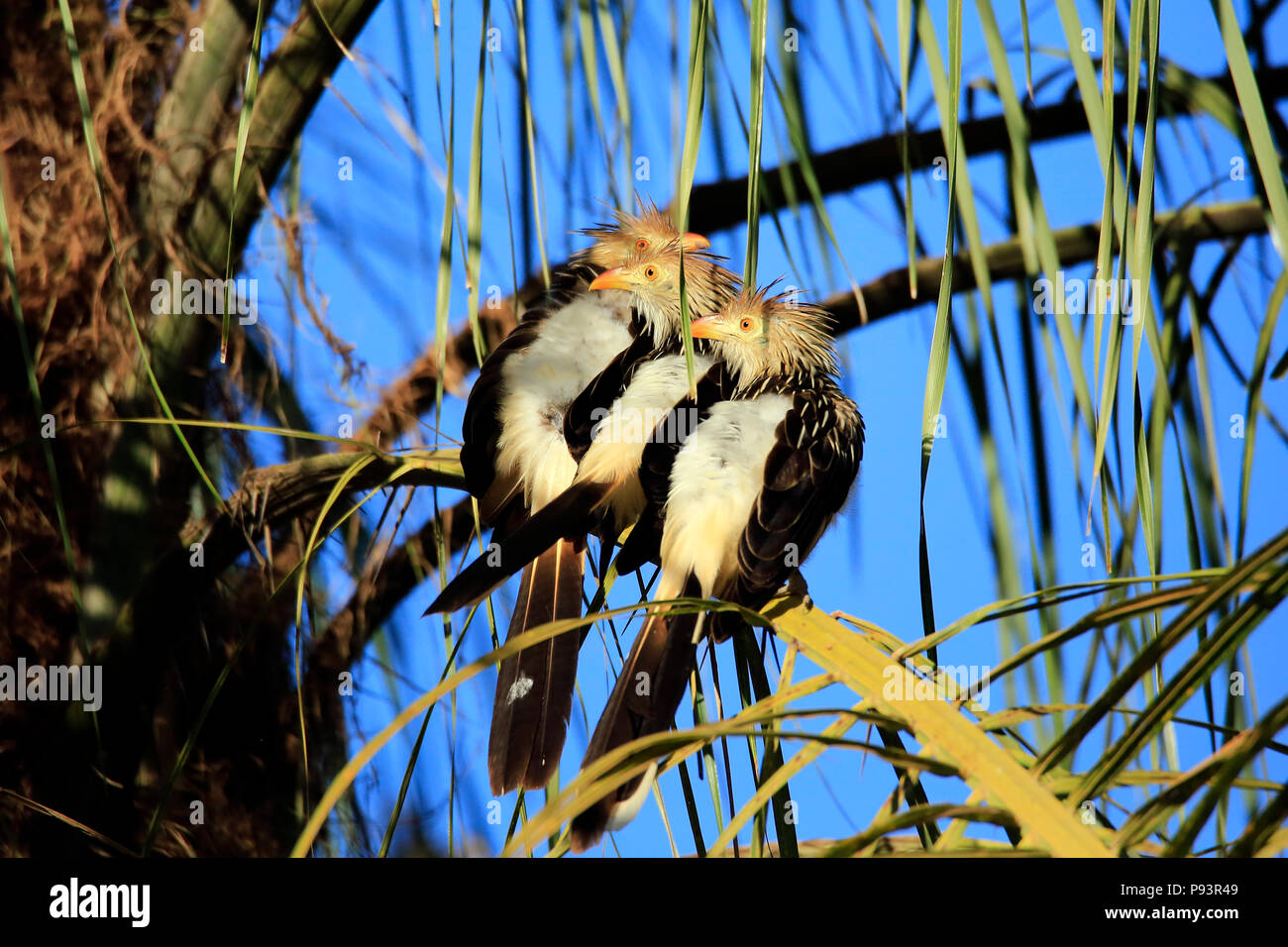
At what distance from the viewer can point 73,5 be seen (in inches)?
97.5

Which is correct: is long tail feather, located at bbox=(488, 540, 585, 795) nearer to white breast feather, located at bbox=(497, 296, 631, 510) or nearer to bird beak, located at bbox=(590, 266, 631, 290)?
white breast feather, located at bbox=(497, 296, 631, 510)

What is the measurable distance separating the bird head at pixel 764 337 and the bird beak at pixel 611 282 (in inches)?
6.1

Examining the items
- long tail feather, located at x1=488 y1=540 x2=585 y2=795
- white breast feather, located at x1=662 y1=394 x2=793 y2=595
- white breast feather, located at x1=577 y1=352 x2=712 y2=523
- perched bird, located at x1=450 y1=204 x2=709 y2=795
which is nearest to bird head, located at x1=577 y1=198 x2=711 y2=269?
perched bird, located at x1=450 y1=204 x2=709 y2=795

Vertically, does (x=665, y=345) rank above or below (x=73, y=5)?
below

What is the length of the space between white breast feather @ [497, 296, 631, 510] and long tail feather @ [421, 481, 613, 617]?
0.48ft

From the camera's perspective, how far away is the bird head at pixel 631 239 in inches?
86.4

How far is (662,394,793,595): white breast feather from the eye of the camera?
1.51 meters

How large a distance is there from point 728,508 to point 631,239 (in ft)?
2.85

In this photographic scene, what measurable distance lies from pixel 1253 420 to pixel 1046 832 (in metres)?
0.98

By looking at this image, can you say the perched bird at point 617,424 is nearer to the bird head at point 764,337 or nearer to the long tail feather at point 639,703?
the bird head at point 764,337

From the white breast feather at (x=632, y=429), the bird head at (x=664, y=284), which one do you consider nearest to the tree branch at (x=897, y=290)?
the bird head at (x=664, y=284)
